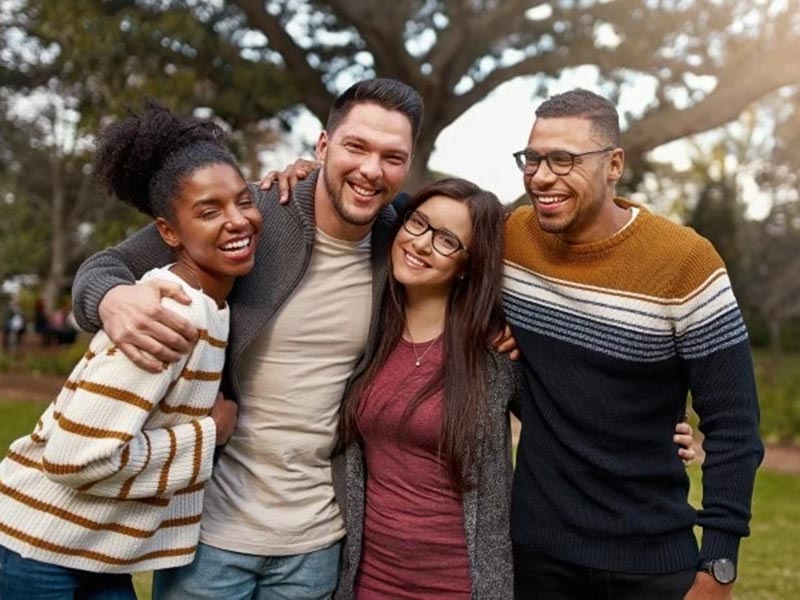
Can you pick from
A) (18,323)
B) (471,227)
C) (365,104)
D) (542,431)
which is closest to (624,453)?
(542,431)

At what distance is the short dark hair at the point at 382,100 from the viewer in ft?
10.6

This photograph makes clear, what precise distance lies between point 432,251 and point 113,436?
1.20 metres

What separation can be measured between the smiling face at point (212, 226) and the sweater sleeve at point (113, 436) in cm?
35

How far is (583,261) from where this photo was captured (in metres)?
3.01

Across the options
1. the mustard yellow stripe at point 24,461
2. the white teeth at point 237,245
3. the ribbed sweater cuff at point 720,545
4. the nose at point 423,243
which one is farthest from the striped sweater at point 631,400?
the mustard yellow stripe at point 24,461

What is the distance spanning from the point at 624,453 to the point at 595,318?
41 centimetres

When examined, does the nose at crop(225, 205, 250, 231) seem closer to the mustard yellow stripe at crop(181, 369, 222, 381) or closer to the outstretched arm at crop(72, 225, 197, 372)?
the outstretched arm at crop(72, 225, 197, 372)

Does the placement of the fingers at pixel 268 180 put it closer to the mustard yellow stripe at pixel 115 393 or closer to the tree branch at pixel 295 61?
the mustard yellow stripe at pixel 115 393

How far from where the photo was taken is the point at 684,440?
2986 millimetres

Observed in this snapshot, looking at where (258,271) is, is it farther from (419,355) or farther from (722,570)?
(722,570)

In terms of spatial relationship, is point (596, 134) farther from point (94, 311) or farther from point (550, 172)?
point (94, 311)

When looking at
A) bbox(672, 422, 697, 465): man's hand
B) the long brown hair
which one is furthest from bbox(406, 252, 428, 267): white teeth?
bbox(672, 422, 697, 465): man's hand

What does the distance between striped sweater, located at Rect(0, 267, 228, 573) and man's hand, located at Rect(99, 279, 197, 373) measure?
0.03 metres

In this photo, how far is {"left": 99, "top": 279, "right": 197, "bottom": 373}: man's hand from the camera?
8.05ft
